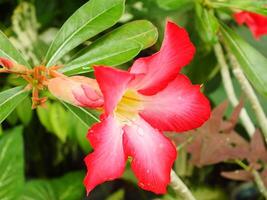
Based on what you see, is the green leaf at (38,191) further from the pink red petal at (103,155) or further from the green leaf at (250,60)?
the pink red petal at (103,155)

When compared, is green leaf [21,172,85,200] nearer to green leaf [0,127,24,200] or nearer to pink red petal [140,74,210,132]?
green leaf [0,127,24,200]

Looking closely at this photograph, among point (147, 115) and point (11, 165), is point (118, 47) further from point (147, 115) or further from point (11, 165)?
point (11, 165)

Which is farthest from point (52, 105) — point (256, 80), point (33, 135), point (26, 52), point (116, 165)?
point (116, 165)

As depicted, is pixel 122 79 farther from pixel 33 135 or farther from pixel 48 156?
pixel 48 156

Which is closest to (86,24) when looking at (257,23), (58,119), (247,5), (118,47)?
(118,47)

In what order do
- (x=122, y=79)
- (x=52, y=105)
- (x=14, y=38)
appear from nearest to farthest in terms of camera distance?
(x=122, y=79), (x=52, y=105), (x=14, y=38)

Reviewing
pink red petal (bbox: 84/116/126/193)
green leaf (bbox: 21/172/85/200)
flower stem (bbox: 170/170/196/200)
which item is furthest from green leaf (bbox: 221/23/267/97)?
green leaf (bbox: 21/172/85/200)
